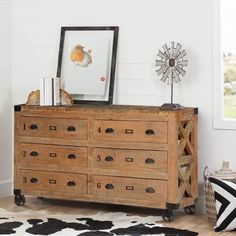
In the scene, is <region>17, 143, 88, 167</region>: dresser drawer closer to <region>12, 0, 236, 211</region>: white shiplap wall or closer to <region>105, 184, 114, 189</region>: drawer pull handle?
<region>105, 184, 114, 189</region>: drawer pull handle

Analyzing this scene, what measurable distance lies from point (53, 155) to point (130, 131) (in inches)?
28.0

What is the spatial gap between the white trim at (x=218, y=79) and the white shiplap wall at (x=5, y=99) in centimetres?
190

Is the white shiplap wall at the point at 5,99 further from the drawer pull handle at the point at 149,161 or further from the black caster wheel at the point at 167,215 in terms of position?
the black caster wheel at the point at 167,215

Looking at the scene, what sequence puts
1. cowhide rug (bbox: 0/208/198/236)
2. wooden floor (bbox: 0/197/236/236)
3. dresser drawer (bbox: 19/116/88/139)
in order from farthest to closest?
1. dresser drawer (bbox: 19/116/88/139)
2. wooden floor (bbox: 0/197/236/236)
3. cowhide rug (bbox: 0/208/198/236)

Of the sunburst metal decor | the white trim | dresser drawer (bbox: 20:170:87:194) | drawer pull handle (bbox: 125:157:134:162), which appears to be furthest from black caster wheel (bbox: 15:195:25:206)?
the white trim

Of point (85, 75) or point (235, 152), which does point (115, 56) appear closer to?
point (85, 75)

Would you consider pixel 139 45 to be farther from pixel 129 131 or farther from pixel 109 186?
pixel 109 186

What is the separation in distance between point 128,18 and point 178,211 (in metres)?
1.63

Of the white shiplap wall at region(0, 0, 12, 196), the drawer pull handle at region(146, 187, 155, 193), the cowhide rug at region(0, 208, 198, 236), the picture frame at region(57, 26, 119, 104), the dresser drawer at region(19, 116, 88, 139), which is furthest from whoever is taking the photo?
the white shiplap wall at region(0, 0, 12, 196)

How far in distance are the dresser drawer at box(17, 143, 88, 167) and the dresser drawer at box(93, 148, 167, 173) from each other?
125mm

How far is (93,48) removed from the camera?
5.93 metres

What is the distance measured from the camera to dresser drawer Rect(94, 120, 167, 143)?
17.3 ft

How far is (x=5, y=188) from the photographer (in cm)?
635

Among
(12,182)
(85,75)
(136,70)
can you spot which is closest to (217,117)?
(136,70)
